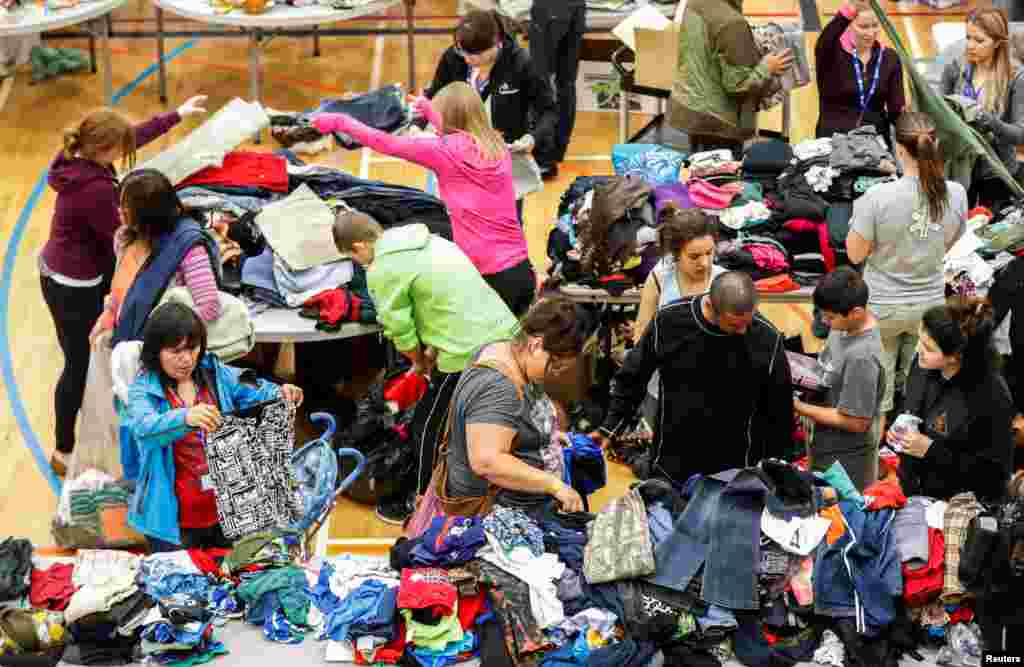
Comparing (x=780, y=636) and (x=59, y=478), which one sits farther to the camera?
(x=59, y=478)

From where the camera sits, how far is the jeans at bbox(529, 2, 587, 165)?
10203 millimetres

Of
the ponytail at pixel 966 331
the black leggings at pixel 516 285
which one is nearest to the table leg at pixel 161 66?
the black leggings at pixel 516 285

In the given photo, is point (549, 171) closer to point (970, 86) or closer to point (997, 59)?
point (970, 86)

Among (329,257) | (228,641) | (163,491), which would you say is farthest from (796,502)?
(329,257)

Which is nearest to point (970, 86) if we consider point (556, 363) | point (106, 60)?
point (556, 363)

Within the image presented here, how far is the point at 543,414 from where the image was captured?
5664 mm

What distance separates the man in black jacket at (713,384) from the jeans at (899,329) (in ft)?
3.86

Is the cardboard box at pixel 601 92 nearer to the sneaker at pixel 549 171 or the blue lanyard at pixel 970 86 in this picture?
the sneaker at pixel 549 171

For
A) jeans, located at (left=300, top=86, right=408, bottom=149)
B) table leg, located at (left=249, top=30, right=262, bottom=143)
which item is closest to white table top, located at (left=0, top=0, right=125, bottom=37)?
table leg, located at (left=249, top=30, right=262, bottom=143)

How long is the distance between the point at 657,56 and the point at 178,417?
485 centimetres

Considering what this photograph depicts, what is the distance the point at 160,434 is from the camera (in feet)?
19.0

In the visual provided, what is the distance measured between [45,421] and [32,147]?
3388mm

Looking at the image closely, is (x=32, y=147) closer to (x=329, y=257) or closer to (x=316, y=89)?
(x=316, y=89)

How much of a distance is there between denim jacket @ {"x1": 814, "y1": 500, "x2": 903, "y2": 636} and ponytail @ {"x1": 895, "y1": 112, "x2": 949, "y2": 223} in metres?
2.21
